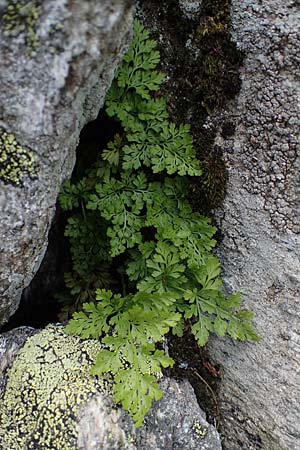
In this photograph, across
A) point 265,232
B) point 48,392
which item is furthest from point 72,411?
point 265,232

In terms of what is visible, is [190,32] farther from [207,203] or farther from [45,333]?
[45,333]

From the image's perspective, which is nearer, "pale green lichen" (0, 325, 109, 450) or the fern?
"pale green lichen" (0, 325, 109, 450)

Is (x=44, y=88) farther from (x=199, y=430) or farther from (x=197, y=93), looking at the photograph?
(x=199, y=430)

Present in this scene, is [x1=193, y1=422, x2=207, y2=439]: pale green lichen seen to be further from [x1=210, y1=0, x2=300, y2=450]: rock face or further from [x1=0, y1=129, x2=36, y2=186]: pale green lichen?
[x1=0, y1=129, x2=36, y2=186]: pale green lichen

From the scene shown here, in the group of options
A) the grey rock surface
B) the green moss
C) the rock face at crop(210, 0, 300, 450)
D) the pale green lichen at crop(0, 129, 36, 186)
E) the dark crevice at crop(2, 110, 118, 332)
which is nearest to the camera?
the pale green lichen at crop(0, 129, 36, 186)

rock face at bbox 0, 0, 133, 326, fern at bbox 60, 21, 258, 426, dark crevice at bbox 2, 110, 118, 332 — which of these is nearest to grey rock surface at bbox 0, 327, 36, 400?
fern at bbox 60, 21, 258, 426

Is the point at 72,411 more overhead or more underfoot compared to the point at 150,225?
more underfoot

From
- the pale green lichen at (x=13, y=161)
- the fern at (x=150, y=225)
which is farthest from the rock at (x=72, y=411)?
the pale green lichen at (x=13, y=161)
